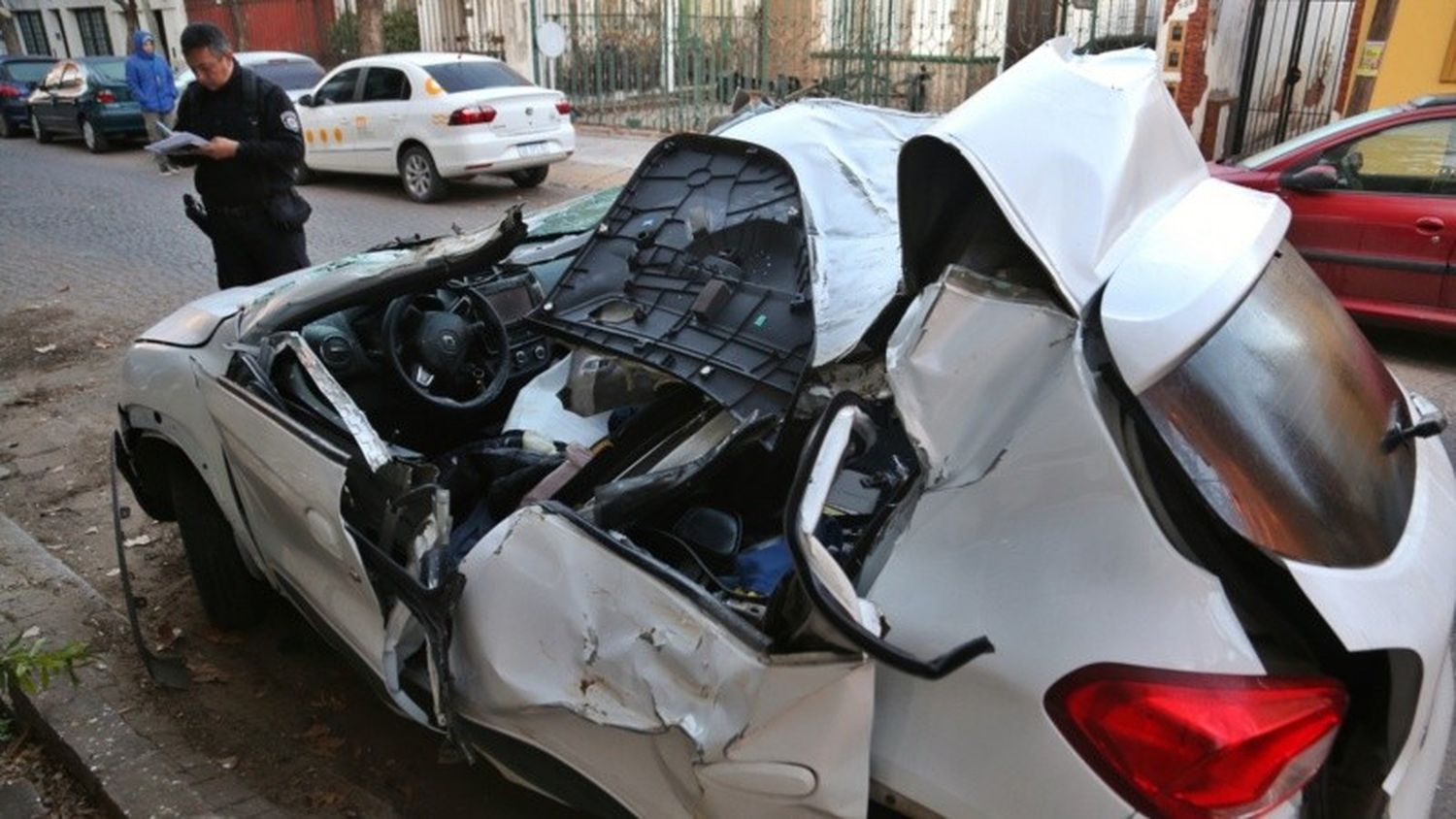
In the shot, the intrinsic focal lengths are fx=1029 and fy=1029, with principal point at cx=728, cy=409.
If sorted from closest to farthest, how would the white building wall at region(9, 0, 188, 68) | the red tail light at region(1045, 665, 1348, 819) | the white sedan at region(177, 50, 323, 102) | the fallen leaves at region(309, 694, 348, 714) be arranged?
1. the red tail light at region(1045, 665, 1348, 819)
2. the fallen leaves at region(309, 694, 348, 714)
3. the white sedan at region(177, 50, 323, 102)
4. the white building wall at region(9, 0, 188, 68)

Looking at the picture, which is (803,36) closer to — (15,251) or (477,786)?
(15,251)

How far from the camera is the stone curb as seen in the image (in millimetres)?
2762

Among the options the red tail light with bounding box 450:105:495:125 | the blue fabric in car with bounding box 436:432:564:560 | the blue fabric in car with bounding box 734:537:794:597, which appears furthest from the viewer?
the red tail light with bounding box 450:105:495:125

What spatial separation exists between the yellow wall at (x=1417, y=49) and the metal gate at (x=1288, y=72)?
4.69 feet

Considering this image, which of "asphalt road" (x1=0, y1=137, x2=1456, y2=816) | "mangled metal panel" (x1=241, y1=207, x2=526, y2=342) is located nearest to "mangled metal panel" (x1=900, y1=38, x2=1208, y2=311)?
"mangled metal panel" (x1=241, y1=207, x2=526, y2=342)

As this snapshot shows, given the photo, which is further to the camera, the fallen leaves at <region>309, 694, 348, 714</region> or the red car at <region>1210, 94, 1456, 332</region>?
the red car at <region>1210, 94, 1456, 332</region>

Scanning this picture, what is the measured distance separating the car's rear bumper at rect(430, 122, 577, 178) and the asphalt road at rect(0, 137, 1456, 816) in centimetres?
39

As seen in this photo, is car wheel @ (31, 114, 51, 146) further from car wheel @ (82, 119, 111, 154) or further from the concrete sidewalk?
the concrete sidewalk

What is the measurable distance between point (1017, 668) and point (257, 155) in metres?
4.59

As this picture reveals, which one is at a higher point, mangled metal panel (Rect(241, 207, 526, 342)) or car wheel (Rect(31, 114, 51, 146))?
mangled metal panel (Rect(241, 207, 526, 342))

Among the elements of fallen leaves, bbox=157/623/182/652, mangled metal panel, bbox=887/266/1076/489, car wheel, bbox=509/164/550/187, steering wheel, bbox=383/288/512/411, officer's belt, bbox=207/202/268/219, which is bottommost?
fallen leaves, bbox=157/623/182/652

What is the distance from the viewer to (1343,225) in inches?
234

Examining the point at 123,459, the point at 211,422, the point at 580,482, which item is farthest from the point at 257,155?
the point at 580,482

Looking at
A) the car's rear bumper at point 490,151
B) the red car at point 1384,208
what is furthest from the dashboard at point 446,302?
the car's rear bumper at point 490,151
